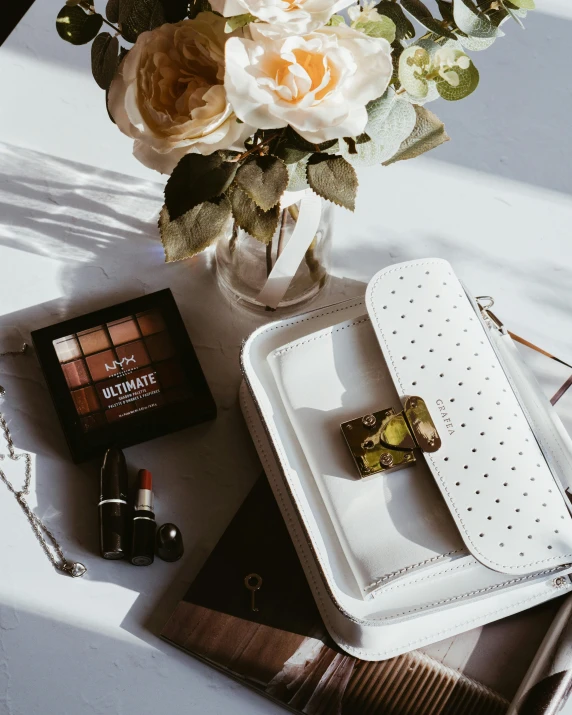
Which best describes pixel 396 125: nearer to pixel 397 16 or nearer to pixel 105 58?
pixel 397 16

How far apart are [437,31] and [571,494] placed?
0.45 metres

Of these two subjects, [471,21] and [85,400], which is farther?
[85,400]

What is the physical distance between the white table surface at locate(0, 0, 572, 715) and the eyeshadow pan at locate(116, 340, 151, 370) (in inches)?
2.7

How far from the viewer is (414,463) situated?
63cm

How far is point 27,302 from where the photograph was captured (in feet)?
2.66

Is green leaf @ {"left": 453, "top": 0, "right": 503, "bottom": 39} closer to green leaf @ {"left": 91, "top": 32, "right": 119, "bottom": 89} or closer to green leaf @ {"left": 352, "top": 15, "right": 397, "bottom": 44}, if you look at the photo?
green leaf @ {"left": 352, "top": 15, "right": 397, "bottom": 44}

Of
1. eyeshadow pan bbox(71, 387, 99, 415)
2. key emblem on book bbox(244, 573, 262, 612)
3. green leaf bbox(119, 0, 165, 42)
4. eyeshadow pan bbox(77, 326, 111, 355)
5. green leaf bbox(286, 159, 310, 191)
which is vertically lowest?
key emblem on book bbox(244, 573, 262, 612)

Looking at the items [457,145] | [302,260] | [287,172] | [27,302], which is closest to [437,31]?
[287,172]

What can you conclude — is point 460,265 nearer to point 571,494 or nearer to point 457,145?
point 457,145

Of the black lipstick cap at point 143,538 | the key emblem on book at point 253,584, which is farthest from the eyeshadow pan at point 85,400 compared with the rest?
the key emblem on book at point 253,584

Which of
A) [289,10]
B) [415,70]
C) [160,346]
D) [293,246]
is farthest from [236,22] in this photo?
[160,346]

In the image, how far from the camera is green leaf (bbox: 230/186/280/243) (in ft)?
1.69

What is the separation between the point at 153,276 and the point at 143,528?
291mm

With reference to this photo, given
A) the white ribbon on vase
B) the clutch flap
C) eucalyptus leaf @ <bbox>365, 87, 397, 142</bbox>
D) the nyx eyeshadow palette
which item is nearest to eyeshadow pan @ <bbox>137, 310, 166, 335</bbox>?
the nyx eyeshadow palette
